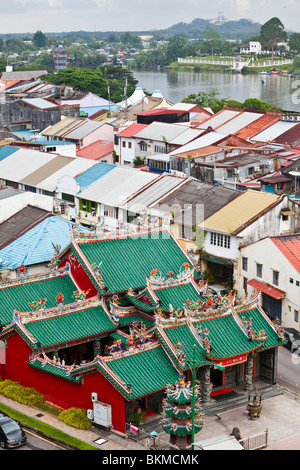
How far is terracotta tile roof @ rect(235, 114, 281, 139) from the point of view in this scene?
245ft

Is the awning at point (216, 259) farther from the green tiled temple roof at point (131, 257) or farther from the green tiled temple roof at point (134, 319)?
the green tiled temple roof at point (134, 319)

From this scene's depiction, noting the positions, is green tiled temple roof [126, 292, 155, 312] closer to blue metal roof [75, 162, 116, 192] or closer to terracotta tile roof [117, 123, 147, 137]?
blue metal roof [75, 162, 116, 192]

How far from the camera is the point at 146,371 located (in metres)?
29.3

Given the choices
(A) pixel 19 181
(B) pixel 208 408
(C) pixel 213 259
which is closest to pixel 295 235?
(C) pixel 213 259

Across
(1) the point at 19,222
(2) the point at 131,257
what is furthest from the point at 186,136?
(2) the point at 131,257

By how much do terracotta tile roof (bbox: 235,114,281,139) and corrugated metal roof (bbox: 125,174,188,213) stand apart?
2284cm

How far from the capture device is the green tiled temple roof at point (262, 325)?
32281mm

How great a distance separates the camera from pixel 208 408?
101 feet

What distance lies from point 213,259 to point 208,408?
15.8 m

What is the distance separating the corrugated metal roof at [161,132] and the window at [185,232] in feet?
82.3

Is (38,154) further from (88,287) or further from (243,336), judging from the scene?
(243,336)

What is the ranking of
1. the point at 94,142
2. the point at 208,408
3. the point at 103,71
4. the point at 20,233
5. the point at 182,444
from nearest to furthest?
the point at 182,444, the point at 208,408, the point at 20,233, the point at 94,142, the point at 103,71

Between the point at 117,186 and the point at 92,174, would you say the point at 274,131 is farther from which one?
the point at 117,186

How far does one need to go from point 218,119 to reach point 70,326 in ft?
173
